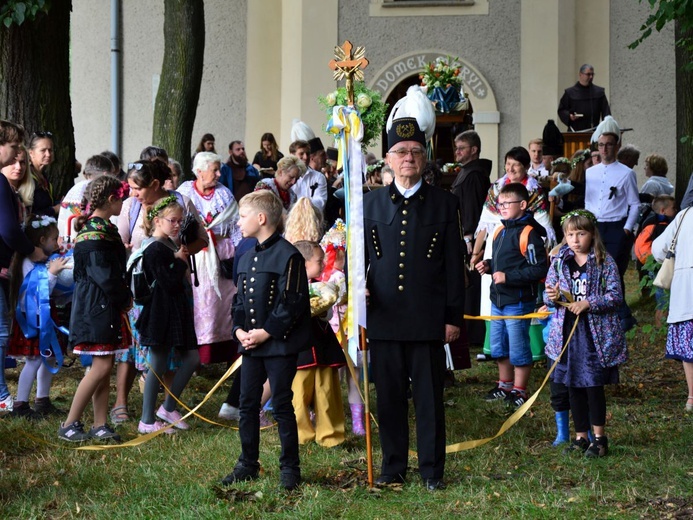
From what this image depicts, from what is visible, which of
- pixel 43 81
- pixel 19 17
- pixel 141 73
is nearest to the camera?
pixel 19 17

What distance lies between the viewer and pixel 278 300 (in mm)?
6199

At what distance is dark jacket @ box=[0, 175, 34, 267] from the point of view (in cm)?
777

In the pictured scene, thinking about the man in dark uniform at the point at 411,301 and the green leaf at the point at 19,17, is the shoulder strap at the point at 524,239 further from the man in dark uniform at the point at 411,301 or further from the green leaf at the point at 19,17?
the green leaf at the point at 19,17

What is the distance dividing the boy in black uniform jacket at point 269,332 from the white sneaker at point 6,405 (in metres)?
2.67

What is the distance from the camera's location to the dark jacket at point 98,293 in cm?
725

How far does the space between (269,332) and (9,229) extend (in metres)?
2.61

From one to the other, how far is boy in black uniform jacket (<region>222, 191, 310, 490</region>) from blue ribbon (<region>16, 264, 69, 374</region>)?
8.28ft

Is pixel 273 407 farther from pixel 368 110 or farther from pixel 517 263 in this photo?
pixel 368 110

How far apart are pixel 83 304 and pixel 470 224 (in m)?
4.65

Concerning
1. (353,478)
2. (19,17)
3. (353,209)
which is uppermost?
(19,17)

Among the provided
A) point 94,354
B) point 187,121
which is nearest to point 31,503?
→ point 94,354

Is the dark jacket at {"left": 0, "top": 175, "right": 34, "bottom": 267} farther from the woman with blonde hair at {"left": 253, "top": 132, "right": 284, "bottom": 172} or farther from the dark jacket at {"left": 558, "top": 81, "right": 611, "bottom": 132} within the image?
the dark jacket at {"left": 558, "top": 81, "right": 611, "bottom": 132}

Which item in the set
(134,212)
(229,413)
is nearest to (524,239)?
(229,413)

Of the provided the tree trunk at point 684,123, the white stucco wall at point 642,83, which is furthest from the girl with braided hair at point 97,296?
the white stucco wall at point 642,83
